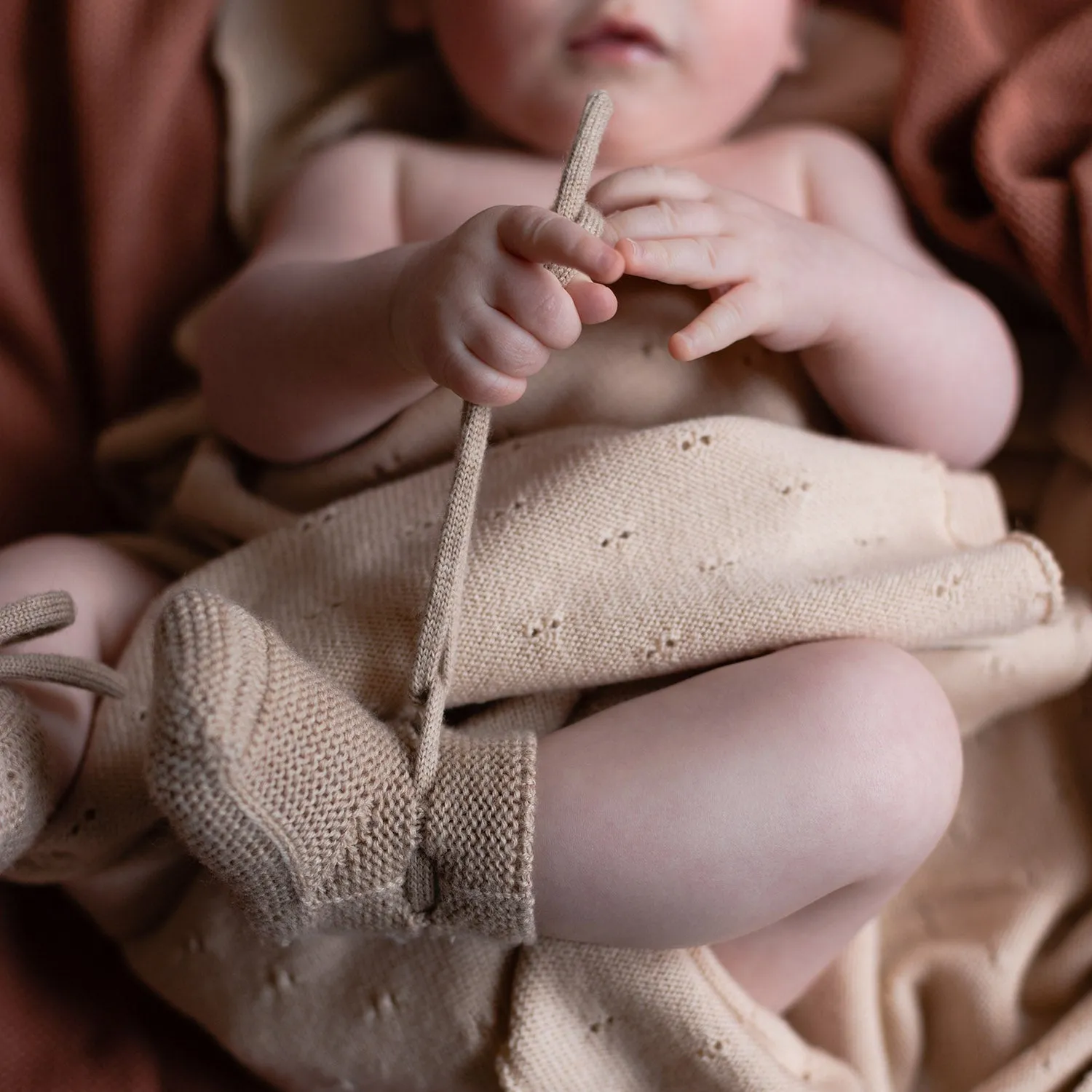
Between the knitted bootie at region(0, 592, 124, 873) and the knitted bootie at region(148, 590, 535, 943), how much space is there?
0.12 meters

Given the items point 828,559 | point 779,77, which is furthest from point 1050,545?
point 779,77

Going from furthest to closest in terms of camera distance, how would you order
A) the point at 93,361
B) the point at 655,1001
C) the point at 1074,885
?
the point at 93,361 → the point at 1074,885 → the point at 655,1001

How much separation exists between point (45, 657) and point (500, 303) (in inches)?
12.9

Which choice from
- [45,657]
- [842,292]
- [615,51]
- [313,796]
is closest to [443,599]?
[313,796]

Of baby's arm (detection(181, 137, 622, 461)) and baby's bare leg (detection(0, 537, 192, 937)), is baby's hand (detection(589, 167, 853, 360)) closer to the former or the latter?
baby's arm (detection(181, 137, 622, 461))

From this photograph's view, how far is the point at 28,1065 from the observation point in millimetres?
713

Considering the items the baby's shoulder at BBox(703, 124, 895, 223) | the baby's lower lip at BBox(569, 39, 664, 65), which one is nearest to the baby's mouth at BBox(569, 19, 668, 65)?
the baby's lower lip at BBox(569, 39, 664, 65)

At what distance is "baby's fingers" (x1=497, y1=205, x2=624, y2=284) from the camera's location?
0.52 metres

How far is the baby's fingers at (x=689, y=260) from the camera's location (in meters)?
0.60

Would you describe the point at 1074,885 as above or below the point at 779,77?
below

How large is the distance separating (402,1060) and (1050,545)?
61 cm

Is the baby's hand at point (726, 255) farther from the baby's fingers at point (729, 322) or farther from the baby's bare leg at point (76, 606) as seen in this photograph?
the baby's bare leg at point (76, 606)

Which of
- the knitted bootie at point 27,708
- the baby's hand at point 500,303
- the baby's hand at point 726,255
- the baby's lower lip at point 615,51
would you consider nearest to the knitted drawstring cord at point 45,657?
the knitted bootie at point 27,708

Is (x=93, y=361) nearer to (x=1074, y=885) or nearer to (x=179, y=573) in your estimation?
(x=179, y=573)
